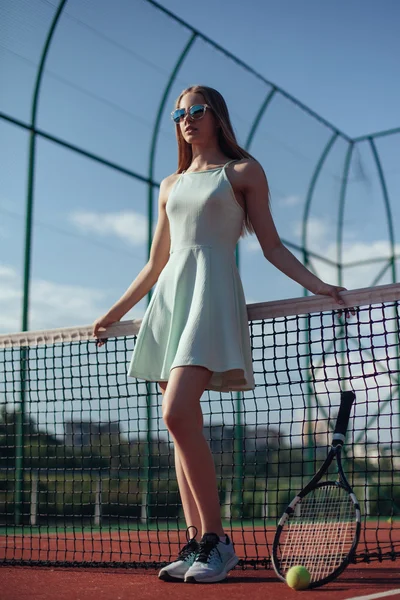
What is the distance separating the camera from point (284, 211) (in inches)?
408

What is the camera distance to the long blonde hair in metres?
3.31

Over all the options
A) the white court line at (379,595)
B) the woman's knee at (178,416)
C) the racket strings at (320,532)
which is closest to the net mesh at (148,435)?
the racket strings at (320,532)

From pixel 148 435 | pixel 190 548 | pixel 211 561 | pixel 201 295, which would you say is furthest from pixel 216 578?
pixel 148 435

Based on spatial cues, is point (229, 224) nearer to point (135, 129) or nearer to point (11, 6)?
point (11, 6)

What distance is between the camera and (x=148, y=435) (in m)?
6.77

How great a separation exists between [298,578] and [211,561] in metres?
0.33

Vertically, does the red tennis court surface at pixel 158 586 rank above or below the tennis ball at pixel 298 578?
below

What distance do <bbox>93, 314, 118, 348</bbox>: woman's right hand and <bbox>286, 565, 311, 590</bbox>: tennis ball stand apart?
1428 millimetres

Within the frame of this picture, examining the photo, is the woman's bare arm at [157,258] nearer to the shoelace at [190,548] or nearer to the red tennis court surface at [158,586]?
the shoelace at [190,548]

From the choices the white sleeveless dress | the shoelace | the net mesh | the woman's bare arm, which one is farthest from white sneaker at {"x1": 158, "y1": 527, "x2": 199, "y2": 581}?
the woman's bare arm

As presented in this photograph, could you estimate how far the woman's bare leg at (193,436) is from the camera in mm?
2904

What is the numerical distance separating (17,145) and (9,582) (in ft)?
Answer: 14.9

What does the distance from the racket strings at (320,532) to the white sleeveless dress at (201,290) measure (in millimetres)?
566

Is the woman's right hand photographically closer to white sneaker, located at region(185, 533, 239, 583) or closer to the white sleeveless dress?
the white sleeveless dress
